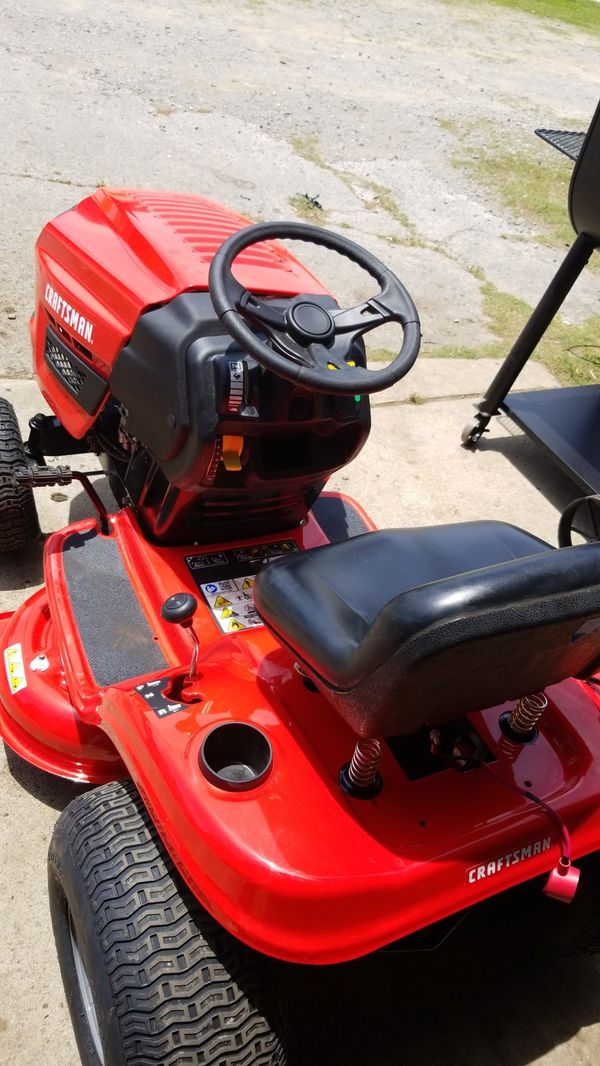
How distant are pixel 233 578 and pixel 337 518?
56cm

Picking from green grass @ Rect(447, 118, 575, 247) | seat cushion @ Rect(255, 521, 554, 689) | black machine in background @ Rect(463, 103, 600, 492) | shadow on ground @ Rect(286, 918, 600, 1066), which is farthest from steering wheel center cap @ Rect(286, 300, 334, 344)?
green grass @ Rect(447, 118, 575, 247)

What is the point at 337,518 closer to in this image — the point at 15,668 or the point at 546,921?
the point at 15,668

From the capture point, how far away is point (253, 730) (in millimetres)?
1554

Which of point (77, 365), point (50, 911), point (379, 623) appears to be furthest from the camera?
point (77, 365)

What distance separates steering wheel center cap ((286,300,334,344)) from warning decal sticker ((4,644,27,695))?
1.15 meters

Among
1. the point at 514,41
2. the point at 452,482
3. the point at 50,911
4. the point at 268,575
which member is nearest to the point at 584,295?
the point at 452,482

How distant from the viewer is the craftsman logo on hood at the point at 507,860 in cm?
146

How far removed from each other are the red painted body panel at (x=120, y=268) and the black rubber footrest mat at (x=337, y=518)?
2.29 feet

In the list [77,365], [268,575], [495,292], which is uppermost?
[268,575]

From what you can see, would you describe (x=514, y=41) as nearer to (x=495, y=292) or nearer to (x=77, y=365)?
(x=495, y=292)

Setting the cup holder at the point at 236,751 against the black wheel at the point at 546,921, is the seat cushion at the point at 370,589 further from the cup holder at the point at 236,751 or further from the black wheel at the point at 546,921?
the black wheel at the point at 546,921

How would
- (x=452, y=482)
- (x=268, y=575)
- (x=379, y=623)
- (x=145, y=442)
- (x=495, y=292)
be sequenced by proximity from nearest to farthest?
1. (x=379, y=623)
2. (x=268, y=575)
3. (x=145, y=442)
4. (x=452, y=482)
5. (x=495, y=292)

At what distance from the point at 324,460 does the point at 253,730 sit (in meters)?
0.93

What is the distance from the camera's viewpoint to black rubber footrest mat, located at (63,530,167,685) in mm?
2113
